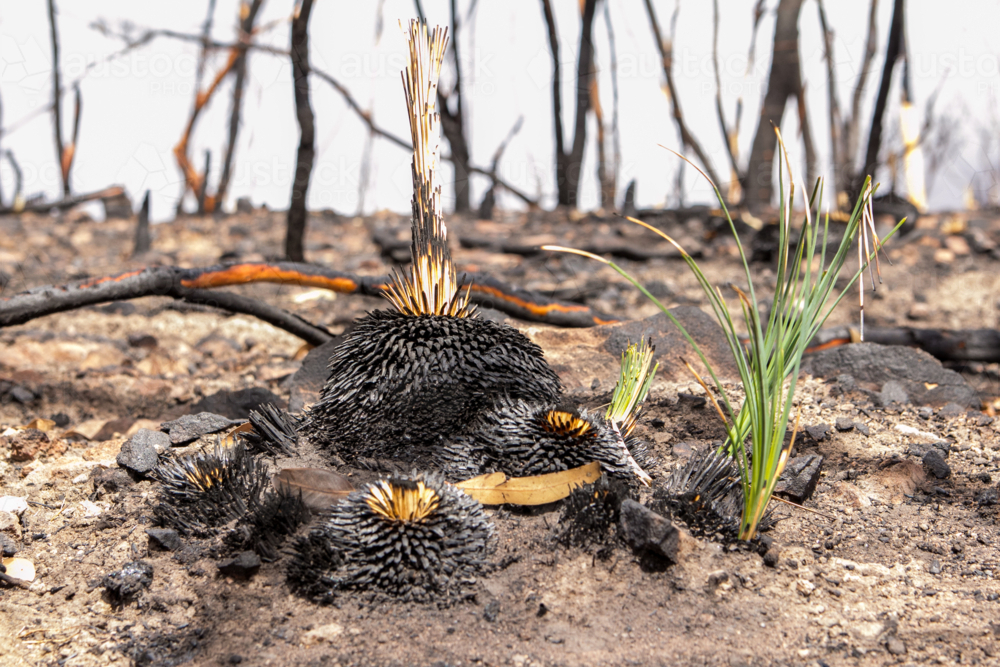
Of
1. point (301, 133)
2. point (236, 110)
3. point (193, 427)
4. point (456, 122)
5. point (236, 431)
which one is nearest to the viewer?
point (236, 431)

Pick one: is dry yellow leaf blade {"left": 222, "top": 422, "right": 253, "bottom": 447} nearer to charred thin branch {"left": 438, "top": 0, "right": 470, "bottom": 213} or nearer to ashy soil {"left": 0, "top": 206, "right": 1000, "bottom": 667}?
ashy soil {"left": 0, "top": 206, "right": 1000, "bottom": 667}

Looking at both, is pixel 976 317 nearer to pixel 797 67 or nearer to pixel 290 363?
pixel 797 67

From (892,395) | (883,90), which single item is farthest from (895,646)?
(883,90)

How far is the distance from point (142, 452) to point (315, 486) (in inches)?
34.9

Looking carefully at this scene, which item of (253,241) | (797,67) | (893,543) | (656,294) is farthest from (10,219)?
(893,543)

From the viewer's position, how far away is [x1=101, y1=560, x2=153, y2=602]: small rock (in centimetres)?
206

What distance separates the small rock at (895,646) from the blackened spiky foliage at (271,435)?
1.92 meters

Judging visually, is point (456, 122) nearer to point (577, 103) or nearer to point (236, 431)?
point (577, 103)

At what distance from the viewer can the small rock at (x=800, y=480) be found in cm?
245

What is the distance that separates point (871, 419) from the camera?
311 centimetres

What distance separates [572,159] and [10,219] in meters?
7.50

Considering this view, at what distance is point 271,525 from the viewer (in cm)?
218

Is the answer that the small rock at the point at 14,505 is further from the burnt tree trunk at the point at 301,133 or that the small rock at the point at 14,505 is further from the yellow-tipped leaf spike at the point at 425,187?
the burnt tree trunk at the point at 301,133

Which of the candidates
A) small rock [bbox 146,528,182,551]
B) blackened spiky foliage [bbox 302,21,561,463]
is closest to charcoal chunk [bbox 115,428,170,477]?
small rock [bbox 146,528,182,551]
